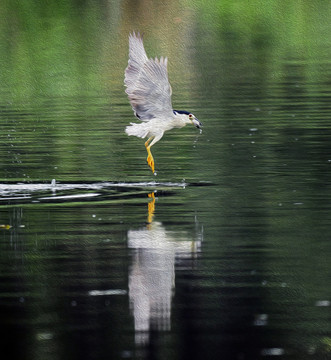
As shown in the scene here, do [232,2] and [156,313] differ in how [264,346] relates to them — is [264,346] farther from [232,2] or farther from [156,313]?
[232,2]

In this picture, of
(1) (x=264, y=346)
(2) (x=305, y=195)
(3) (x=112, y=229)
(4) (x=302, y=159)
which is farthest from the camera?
(4) (x=302, y=159)

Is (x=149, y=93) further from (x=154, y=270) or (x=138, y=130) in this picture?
(x=154, y=270)

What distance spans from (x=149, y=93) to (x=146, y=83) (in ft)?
0.87

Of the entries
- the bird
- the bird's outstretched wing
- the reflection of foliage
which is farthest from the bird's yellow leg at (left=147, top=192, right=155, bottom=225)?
the reflection of foliage

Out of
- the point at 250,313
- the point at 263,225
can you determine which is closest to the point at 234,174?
the point at 263,225

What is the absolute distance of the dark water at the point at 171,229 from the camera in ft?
31.2

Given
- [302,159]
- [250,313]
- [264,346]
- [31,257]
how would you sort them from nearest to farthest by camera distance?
[264,346], [250,313], [31,257], [302,159]

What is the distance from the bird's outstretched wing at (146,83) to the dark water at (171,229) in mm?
890

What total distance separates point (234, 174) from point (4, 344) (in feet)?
32.2

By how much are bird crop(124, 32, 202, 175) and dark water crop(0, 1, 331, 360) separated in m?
0.66

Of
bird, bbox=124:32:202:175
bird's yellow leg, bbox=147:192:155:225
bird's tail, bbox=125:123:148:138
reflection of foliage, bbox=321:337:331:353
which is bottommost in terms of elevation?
reflection of foliage, bbox=321:337:331:353

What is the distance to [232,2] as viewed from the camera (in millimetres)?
61500

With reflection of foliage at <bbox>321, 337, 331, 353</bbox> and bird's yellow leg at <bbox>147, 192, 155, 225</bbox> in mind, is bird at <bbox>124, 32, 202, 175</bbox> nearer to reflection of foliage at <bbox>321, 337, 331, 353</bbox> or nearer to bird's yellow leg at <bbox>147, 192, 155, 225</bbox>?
bird's yellow leg at <bbox>147, 192, 155, 225</bbox>

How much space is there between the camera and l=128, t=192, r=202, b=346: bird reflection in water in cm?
982
